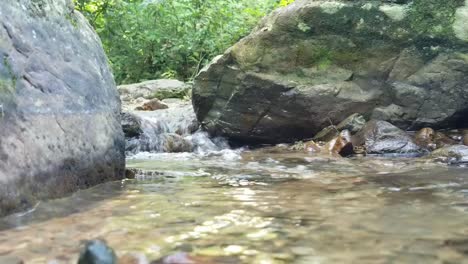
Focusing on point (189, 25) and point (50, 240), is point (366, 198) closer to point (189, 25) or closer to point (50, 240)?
point (50, 240)

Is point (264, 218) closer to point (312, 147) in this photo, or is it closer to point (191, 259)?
point (191, 259)

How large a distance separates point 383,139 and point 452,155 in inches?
47.3

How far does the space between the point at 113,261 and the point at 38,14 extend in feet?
7.90

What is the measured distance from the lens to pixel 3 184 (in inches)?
101

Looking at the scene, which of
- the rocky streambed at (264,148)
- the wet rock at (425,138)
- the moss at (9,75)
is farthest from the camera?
the wet rock at (425,138)

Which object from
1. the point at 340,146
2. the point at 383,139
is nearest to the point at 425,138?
the point at 383,139

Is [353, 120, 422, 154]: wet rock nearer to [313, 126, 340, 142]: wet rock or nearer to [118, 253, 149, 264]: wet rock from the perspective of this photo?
[313, 126, 340, 142]: wet rock

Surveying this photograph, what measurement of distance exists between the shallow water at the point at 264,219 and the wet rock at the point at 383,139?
1739 millimetres

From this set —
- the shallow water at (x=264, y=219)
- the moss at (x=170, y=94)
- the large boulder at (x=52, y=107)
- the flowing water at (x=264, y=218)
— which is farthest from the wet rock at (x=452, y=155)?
the moss at (x=170, y=94)

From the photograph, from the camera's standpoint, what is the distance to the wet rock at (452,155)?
4.81 meters

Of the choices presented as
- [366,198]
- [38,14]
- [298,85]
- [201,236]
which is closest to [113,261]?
[201,236]

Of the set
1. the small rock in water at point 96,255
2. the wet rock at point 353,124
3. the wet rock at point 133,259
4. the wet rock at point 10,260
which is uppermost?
the wet rock at point 353,124

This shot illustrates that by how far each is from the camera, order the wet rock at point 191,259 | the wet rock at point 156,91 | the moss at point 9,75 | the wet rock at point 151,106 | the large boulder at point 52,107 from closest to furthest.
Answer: the wet rock at point 191,259, the large boulder at point 52,107, the moss at point 9,75, the wet rock at point 151,106, the wet rock at point 156,91

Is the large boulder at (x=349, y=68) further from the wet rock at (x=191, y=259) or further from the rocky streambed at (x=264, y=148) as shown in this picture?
the wet rock at (x=191, y=259)
